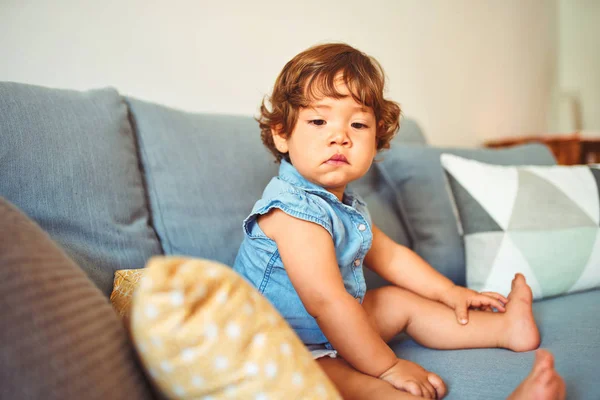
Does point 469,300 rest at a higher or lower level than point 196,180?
lower

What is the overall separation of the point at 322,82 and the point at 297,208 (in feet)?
0.89

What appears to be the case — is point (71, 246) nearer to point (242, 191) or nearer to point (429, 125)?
point (242, 191)

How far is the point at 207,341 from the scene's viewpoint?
472 mm

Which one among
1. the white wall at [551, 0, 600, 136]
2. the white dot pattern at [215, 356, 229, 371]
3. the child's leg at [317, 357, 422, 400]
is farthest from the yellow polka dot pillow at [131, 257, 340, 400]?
the white wall at [551, 0, 600, 136]

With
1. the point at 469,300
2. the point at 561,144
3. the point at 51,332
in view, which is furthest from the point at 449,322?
the point at 561,144

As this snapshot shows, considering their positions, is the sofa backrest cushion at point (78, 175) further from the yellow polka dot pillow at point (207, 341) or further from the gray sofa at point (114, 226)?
the yellow polka dot pillow at point (207, 341)

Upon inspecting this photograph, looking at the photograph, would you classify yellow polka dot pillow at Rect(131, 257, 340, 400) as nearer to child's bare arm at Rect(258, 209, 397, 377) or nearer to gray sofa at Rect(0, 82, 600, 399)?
gray sofa at Rect(0, 82, 600, 399)

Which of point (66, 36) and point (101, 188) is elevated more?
point (66, 36)

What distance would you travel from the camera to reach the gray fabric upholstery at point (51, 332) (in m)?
0.42

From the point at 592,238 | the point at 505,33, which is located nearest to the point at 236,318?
the point at 592,238

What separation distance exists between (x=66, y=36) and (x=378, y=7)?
4.41 ft

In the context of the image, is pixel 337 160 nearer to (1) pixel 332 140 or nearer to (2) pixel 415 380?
(1) pixel 332 140

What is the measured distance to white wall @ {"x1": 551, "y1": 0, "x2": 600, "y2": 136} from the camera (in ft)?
13.0

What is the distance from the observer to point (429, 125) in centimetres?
236
